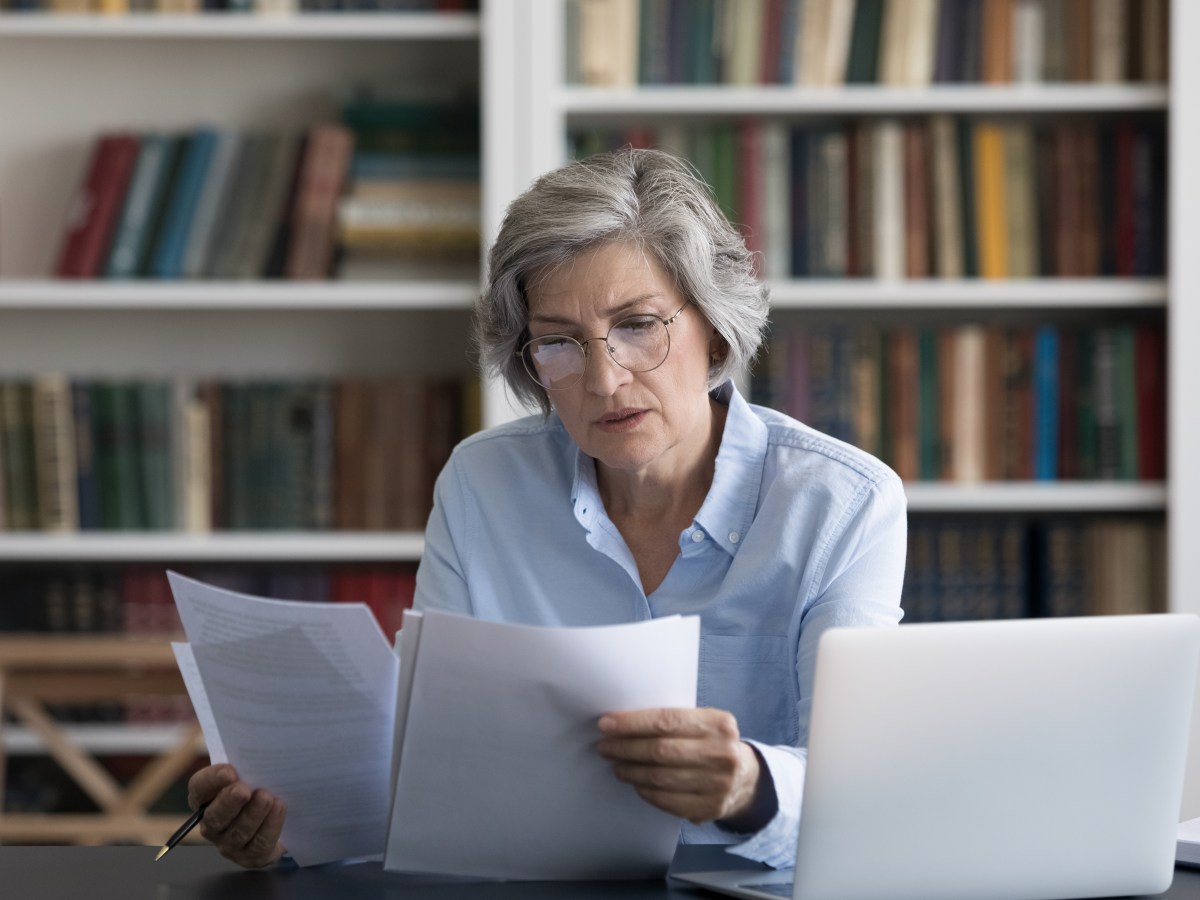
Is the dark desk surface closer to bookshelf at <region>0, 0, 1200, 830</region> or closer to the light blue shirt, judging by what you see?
the light blue shirt

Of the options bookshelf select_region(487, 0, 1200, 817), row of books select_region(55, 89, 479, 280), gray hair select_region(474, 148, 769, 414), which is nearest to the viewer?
gray hair select_region(474, 148, 769, 414)

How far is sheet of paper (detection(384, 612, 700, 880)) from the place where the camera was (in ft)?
3.04

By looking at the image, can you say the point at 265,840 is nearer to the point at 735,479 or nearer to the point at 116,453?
the point at 735,479

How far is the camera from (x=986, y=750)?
2.96 feet

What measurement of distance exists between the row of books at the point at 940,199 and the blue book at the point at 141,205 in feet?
2.47

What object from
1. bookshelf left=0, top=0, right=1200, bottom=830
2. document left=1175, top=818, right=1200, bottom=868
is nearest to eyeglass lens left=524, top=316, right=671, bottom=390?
document left=1175, top=818, right=1200, bottom=868

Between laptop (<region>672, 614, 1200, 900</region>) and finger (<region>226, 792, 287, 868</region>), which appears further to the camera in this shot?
finger (<region>226, 792, 287, 868</region>)

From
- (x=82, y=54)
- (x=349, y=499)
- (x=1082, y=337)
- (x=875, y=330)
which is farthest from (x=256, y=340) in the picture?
(x=1082, y=337)

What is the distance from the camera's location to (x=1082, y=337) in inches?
96.9

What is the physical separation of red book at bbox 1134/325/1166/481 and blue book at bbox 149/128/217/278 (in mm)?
1658

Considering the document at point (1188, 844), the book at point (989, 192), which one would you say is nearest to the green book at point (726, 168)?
the book at point (989, 192)

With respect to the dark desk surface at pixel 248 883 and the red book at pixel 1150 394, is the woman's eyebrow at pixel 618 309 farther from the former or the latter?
the red book at pixel 1150 394

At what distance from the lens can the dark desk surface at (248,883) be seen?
982 mm

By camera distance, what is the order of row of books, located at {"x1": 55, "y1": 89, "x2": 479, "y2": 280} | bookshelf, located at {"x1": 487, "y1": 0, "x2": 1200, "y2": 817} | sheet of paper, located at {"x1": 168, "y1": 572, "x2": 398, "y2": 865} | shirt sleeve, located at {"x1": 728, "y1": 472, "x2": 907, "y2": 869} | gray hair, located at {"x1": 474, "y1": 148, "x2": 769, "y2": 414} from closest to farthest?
sheet of paper, located at {"x1": 168, "y1": 572, "x2": 398, "y2": 865} → shirt sleeve, located at {"x1": 728, "y1": 472, "x2": 907, "y2": 869} → gray hair, located at {"x1": 474, "y1": 148, "x2": 769, "y2": 414} → bookshelf, located at {"x1": 487, "y1": 0, "x2": 1200, "y2": 817} → row of books, located at {"x1": 55, "y1": 89, "x2": 479, "y2": 280}
